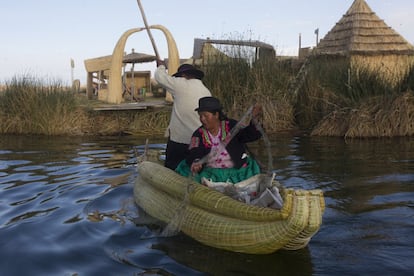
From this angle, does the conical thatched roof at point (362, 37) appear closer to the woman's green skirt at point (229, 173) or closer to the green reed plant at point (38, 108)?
the green reed plant at point (38, 108)

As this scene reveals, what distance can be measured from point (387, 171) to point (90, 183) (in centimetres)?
539

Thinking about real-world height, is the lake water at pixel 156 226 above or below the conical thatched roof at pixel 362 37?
below

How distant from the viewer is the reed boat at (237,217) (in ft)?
14.6

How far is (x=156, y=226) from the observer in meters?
6.26

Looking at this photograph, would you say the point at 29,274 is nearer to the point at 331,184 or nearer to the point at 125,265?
the point at 125,265

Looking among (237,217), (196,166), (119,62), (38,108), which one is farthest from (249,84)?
(237,217)

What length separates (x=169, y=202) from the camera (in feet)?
20.3

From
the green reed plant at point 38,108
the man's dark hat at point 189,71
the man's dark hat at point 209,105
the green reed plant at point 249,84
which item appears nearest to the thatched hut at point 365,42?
the green reed plant at point 249,84

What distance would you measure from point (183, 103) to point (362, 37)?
16753 millimetres

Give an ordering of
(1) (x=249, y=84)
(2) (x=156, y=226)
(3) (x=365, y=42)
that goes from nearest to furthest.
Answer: (2) (x=156, y=226), (1) (x=249, y=84), (3) (x=365, y=42)

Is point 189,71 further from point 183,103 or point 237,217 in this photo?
point 237,217

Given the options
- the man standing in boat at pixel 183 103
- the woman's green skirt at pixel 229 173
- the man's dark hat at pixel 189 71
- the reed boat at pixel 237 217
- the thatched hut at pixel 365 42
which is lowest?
the reed boat at pixel 237 217

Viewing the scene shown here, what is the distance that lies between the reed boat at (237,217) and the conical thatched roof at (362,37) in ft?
52.1

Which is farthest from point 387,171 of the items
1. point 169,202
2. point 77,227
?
point 77,227
